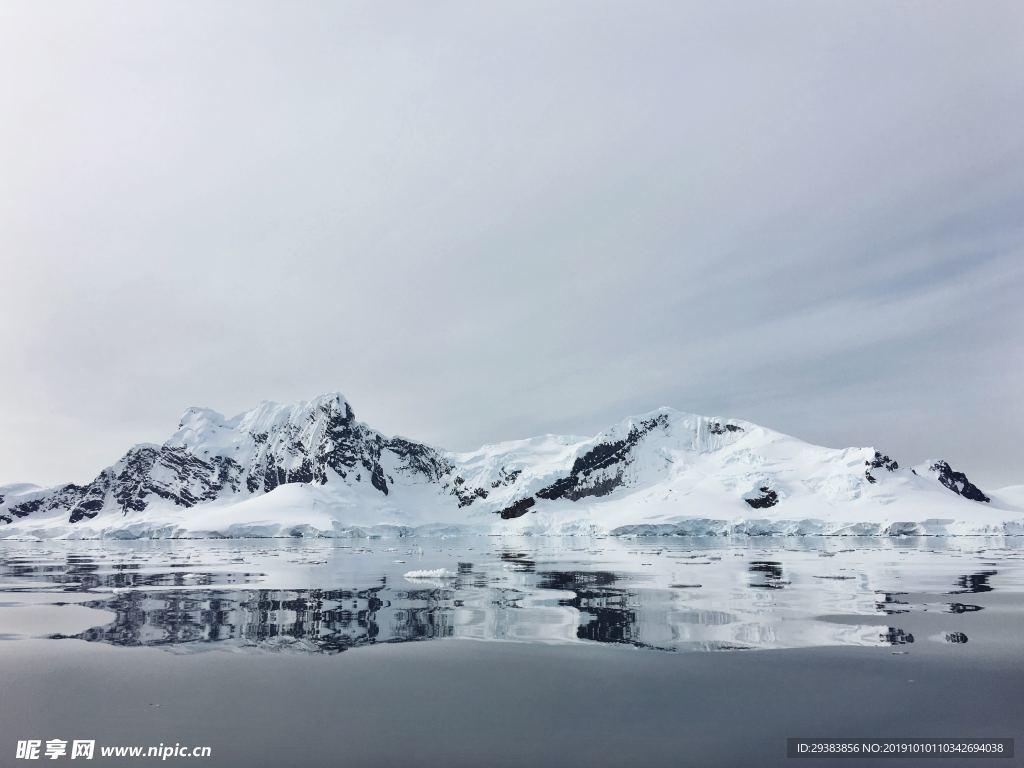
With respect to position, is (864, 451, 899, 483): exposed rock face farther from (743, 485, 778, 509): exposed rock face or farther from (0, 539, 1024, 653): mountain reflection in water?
(0, 539, 1024, 653): mountain reflection in water

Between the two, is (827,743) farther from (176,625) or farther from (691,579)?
(691,579)

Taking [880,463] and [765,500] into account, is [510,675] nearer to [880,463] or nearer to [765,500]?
[765,500]

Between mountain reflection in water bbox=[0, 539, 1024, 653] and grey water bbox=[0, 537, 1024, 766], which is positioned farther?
mountain reflection in water bbox=[0, 539, 1024, 653]

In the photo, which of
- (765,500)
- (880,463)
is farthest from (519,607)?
(880,463)

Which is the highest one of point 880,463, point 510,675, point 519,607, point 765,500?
point 880,463

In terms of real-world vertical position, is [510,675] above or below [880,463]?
below

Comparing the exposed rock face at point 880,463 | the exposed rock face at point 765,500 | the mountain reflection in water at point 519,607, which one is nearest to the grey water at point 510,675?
the mountain reflection in water at point 519,607

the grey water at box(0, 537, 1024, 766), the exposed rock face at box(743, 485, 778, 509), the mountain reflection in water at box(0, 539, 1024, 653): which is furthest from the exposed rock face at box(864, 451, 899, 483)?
the grey water at box(0, 537, 1024, 766)

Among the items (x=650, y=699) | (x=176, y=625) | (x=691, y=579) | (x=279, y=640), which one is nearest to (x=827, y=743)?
(x=650, y=699)

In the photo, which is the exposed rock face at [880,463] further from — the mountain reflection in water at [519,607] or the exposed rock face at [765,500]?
the mountain reflection in water at [519,607]

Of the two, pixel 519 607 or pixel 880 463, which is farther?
pixel 880 463
